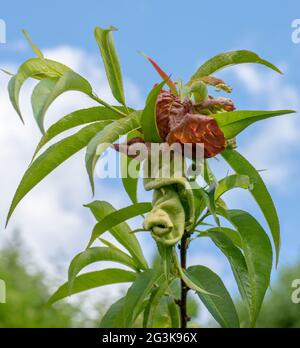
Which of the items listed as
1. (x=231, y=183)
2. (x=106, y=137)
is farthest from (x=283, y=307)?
(x=106, y=137)

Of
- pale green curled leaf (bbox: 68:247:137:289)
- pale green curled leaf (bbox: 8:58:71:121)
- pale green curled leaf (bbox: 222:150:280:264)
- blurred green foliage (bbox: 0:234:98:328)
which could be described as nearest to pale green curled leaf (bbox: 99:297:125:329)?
pale green curled leaf (bbox: 68:247:137:289)

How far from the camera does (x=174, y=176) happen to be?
3.55 feet

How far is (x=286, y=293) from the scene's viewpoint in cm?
1062

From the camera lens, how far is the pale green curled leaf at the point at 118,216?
4.06ft

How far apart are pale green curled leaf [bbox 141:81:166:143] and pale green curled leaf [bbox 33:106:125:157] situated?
0.12m

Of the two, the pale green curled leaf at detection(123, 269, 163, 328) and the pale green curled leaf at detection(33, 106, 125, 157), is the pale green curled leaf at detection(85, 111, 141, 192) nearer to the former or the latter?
the pale green curled leaf at detection(33, 106, 125, 157)

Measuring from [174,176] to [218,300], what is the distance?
0.29m

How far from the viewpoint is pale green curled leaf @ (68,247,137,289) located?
1.24 meters

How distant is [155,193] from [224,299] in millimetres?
267

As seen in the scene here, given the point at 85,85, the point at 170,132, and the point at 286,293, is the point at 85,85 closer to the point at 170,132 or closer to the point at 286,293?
the point at 170,132
